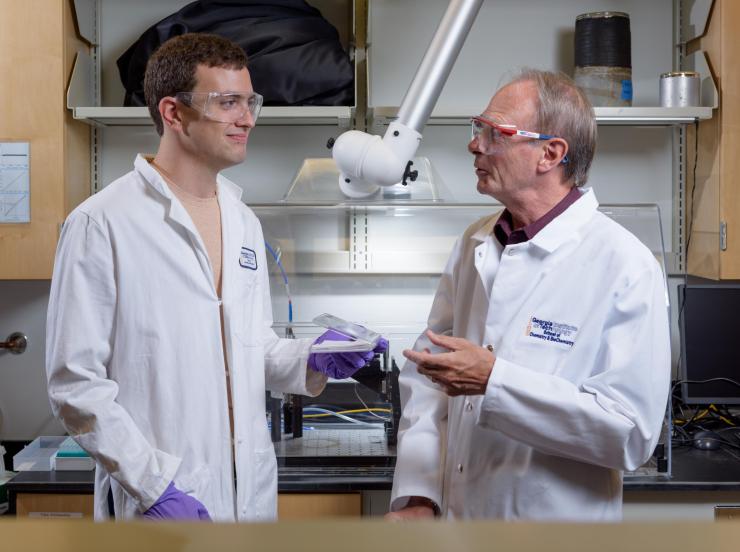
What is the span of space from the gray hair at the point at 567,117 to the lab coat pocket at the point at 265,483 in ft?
2.51

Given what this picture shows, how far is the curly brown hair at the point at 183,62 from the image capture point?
1592 mm

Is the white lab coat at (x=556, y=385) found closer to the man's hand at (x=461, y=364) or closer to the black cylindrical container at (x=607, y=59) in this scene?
A: the man's hand at (x=461, y=364)

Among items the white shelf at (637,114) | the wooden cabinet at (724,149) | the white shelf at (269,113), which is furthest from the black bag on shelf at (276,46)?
the wooden cabinet at (724,149)

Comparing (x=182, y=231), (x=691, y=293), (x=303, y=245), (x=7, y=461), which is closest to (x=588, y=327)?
(x=182, y=231)

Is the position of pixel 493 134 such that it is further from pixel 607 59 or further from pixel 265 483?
pixel 607 59

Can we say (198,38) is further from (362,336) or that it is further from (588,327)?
(588,327)

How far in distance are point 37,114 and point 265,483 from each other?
1257 millimetres

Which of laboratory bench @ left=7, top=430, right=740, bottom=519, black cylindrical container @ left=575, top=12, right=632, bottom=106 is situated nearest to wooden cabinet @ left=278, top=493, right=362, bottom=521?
laboratory bench @ left=7, top=430, right=740, bottom=519

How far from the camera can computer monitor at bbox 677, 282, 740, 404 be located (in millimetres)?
2244

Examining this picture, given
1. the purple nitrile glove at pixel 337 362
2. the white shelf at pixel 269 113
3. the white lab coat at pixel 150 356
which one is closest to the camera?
the white lab coat at pixel 150 356

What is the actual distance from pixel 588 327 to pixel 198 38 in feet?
2.97

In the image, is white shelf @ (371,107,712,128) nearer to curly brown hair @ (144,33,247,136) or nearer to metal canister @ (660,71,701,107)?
metal canister @ (660,71,701,107)

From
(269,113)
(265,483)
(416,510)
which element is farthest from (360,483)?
(269,113)

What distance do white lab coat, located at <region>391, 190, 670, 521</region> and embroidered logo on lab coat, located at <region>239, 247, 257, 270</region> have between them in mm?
442
